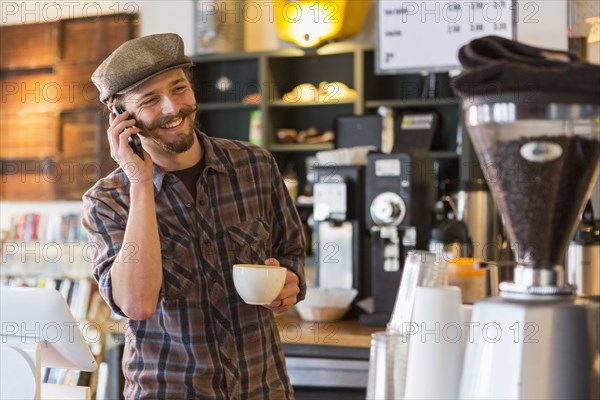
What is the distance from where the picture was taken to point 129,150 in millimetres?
1956

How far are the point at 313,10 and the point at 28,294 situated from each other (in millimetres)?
3406

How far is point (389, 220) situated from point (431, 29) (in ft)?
3.97

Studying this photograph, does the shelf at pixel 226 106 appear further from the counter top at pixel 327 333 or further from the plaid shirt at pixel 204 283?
the plaid shirt at pixel 204 283

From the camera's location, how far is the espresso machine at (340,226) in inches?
144

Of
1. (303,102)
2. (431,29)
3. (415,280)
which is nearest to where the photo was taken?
(415,280)

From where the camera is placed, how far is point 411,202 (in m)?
3.47

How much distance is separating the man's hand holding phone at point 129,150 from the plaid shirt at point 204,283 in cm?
10

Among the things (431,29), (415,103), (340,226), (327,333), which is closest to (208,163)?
(327,333)

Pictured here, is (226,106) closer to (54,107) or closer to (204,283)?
(54,107)

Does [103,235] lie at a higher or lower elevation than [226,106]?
lower

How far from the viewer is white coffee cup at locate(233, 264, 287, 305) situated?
180cm

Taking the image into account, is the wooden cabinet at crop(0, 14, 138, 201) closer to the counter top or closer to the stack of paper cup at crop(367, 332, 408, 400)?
the counter top

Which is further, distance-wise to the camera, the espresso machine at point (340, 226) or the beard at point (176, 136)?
the espresso machine at point (340, 226)

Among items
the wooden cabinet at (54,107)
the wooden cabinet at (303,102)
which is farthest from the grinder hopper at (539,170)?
the wooden cabinet at (54,107)
